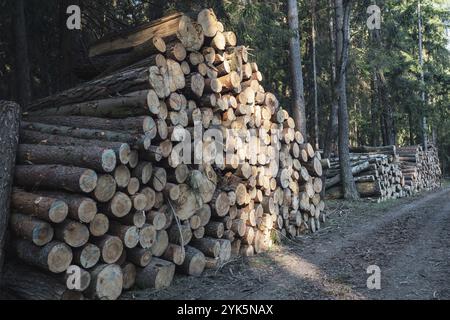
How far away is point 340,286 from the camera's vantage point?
518 centimetres

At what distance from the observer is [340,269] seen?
592 cm

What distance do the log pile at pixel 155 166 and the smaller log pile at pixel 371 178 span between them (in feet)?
20.1

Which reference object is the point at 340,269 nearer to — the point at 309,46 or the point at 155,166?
the point at 155,166

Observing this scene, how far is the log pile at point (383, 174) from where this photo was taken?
1397cm

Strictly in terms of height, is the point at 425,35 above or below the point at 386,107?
above

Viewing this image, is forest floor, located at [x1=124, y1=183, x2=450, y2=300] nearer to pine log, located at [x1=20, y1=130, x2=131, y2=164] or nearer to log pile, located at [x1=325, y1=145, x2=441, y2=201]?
pine log, located at [x1=20, y1=130, x2=131, y2=164]

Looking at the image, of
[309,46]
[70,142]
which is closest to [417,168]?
[309,46]

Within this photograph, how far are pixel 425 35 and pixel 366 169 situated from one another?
18.8 meters

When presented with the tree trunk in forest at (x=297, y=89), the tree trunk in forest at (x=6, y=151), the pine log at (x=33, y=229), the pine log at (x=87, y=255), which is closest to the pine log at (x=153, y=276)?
the pine log at (x=87, y=255)

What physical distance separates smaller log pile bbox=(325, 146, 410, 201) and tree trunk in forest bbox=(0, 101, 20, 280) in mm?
10650

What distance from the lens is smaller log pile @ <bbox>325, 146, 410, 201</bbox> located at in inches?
548

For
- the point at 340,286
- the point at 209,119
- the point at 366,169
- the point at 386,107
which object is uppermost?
the point at 386,107
